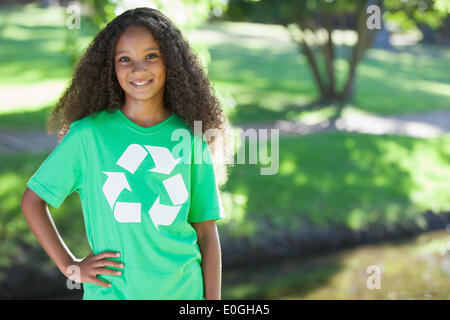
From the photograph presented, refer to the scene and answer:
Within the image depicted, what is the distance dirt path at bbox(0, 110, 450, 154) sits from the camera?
28.2 ft

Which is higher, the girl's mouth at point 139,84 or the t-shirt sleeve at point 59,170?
the girl's mouth at point 139,84

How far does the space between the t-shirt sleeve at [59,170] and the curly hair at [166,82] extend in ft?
0.50

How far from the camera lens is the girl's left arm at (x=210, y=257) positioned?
1.87 m

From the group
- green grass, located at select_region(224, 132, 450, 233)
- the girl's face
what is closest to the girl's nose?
the girl's face

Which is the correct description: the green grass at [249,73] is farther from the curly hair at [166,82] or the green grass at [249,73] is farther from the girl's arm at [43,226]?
the girl's arm at [43,226]

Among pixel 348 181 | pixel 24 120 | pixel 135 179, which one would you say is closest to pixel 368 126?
pixel 348 181

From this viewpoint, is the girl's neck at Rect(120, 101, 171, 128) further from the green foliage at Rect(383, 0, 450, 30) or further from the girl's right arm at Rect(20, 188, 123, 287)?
the green foliage at Rect(383, 0, 450, 30)

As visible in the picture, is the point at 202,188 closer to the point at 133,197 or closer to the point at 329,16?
the point at 133,197

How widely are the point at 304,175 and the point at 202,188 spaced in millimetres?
5714

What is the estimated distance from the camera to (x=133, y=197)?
1765 mm

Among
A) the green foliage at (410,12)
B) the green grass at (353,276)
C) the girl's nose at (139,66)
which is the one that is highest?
the green foliage at (410,12)

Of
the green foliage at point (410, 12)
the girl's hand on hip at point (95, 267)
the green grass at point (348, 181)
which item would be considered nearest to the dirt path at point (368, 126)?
the green grass at point (348, 181)

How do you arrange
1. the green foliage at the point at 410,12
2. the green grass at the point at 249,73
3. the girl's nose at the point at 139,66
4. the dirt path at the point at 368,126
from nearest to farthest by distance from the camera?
the girl's nose at the point at 139,66 < the green foliage at the point at 410,12 < the dirt path at the point at 368,126 < the green grass at the point at 249,73

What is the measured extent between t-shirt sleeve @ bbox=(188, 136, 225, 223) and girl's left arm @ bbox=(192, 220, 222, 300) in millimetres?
33
